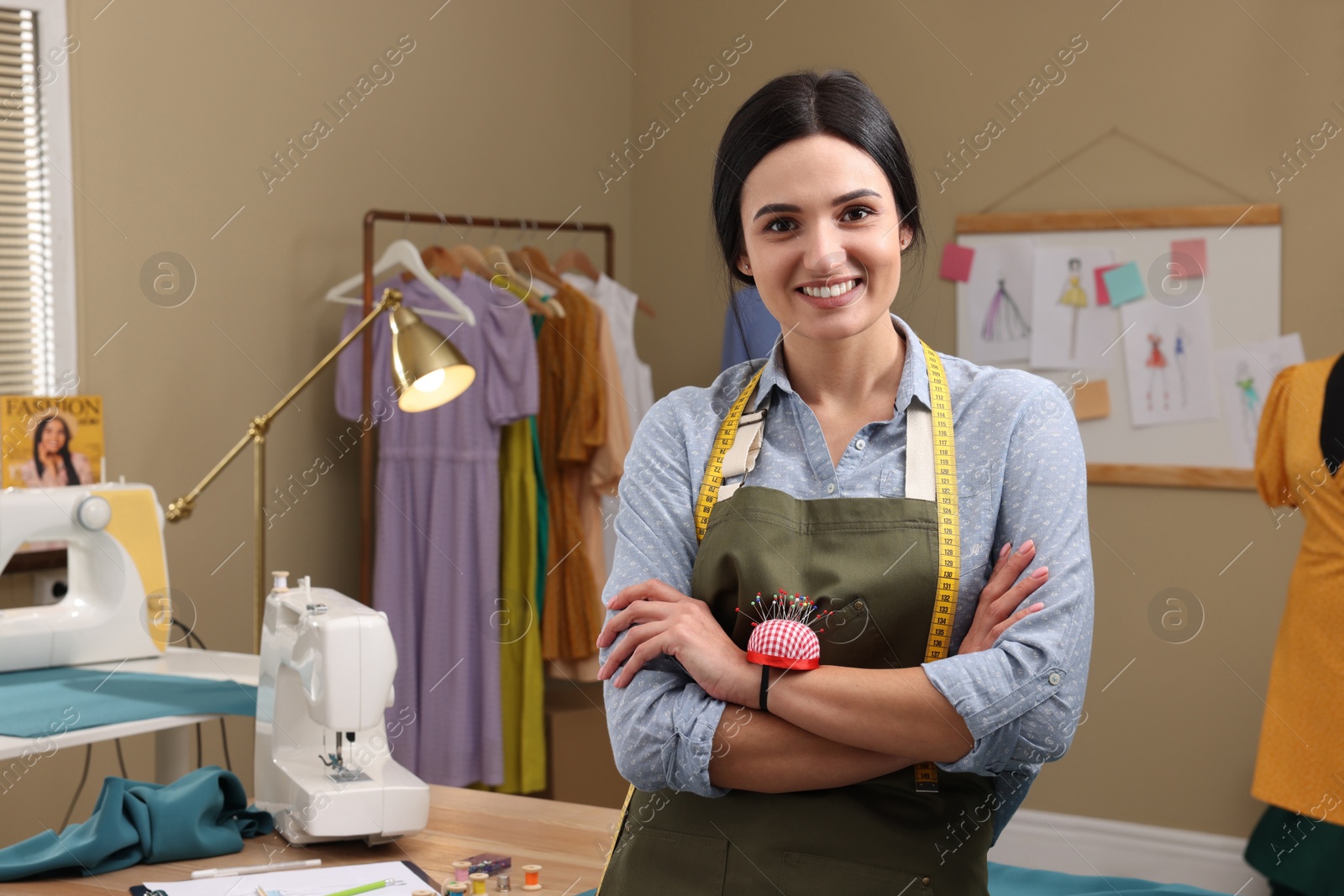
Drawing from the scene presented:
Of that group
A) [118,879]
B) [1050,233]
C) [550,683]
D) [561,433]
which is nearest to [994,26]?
[1050,233]

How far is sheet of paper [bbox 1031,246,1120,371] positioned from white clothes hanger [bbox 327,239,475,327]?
1.82 m

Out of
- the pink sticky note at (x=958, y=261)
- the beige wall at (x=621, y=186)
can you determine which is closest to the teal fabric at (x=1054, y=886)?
the beige wall at (x=621, y=186)

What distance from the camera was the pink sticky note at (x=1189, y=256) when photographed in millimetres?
3750

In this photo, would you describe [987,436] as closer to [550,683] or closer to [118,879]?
[118,879]

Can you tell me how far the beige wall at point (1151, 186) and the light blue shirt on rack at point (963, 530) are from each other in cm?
236

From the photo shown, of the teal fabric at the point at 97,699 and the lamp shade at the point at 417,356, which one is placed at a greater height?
the lamp shade at the point at 417,356

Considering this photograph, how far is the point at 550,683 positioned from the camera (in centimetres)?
382

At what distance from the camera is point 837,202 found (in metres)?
1.36

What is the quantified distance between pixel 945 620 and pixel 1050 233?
2922 mm

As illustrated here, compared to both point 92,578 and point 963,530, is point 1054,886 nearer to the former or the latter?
point 963,530

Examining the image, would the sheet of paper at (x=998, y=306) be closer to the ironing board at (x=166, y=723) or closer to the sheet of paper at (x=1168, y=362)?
the sheet of paper at (x=1168, y=362)

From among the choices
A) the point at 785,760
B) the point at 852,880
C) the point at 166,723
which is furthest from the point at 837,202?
the point at 166,723

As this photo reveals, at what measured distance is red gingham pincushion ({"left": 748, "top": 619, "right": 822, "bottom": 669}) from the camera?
1.26 metres

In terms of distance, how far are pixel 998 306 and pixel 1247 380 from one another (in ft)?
2.51
